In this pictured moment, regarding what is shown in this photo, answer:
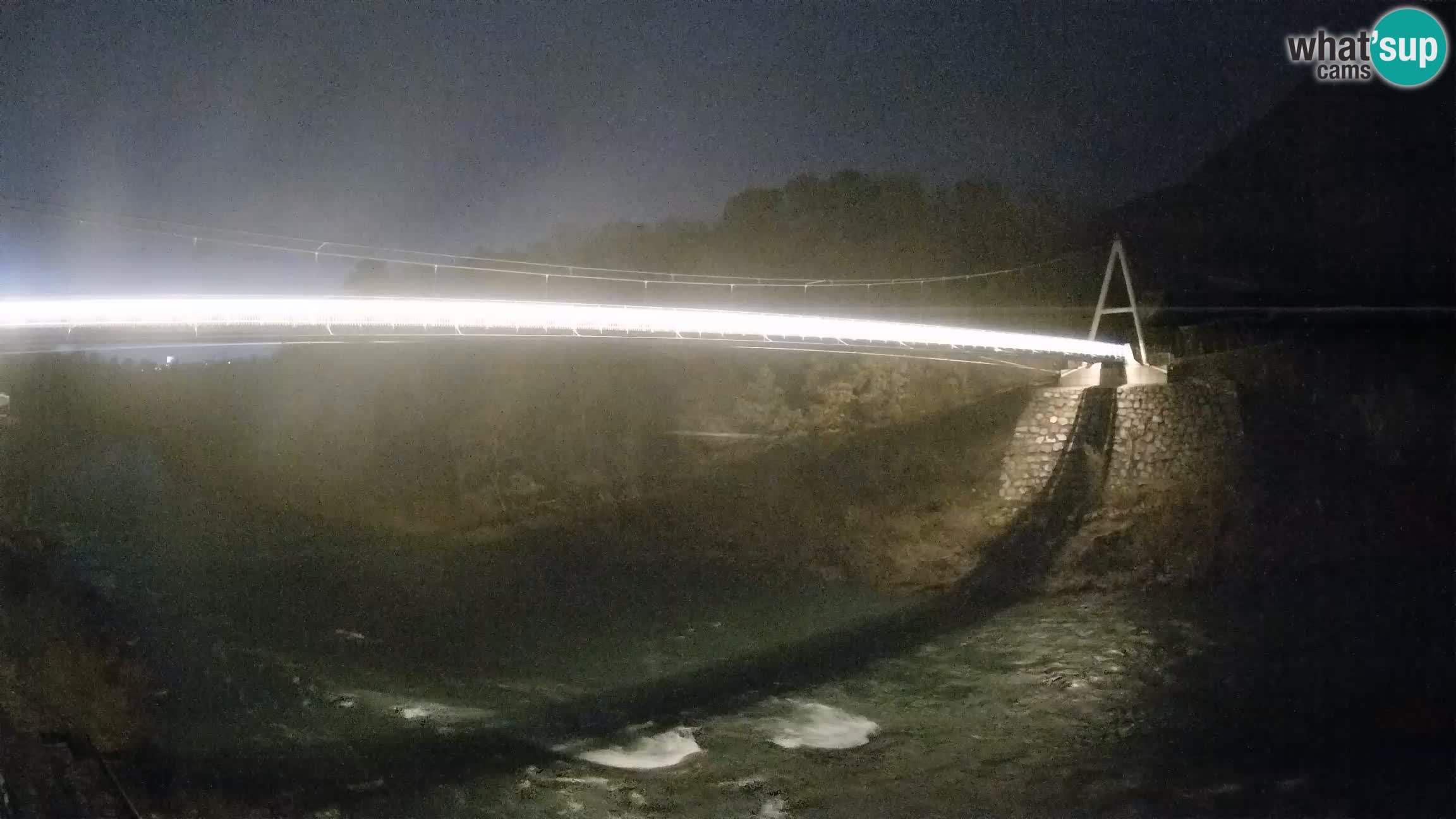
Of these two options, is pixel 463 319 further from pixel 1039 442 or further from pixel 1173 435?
pixel 1173 435

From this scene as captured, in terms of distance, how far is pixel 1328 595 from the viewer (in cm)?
841

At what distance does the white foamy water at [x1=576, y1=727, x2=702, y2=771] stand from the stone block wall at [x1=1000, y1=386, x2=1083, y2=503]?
709 cm

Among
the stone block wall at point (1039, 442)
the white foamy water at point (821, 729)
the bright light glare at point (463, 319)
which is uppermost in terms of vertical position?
the bright light glare at point (463, 319)

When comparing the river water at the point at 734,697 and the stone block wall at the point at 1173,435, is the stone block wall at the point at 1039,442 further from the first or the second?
the river water at the point at 734,697

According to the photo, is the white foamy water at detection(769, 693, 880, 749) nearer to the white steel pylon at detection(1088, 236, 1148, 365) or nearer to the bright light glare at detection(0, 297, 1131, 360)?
the bright light glare at detection(0, 297, 1131, 360)

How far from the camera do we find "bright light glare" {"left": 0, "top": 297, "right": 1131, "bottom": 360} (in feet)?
16.9

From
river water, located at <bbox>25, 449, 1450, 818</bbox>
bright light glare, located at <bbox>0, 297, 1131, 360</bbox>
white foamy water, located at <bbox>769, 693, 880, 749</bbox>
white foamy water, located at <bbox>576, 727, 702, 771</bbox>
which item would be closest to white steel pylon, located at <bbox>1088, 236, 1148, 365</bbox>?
bright light glare, located at <bbox>0, 297, 1131, 360</bbox>

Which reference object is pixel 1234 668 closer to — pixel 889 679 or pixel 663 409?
pixel 889 679

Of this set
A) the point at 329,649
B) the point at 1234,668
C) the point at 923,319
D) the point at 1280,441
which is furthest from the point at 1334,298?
the point at 329,649

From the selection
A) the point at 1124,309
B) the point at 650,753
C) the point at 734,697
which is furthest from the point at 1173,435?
the point at 650,753

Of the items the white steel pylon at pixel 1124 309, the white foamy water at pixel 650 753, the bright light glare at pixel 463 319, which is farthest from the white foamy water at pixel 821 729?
the white steel pylon at pixel 1124 309

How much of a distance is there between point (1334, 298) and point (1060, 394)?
4843 millimetres

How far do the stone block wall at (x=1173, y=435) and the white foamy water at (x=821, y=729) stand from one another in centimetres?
644

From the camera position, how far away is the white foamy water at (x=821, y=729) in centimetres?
571
